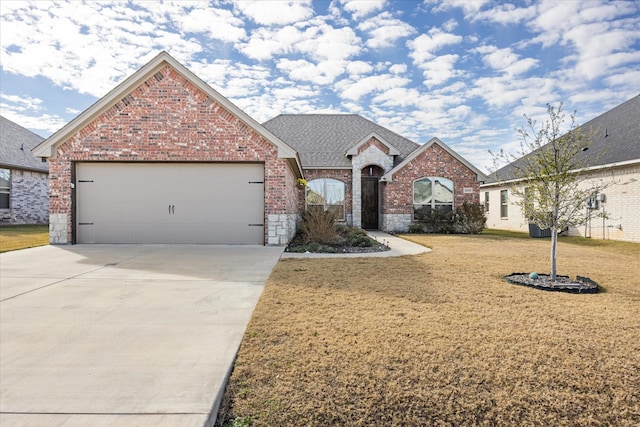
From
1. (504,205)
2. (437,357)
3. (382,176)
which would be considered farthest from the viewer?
(504,205)

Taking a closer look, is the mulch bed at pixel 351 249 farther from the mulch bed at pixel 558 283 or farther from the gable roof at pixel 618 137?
the gable roof at pixel 618 137

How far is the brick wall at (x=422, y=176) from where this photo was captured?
1744 cm

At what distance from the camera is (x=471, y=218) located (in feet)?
54.2

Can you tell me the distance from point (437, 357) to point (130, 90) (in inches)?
442

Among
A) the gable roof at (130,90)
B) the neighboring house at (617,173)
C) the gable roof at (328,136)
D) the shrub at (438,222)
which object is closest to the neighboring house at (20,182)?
the gable roof at (130,90)

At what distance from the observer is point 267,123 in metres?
22.9

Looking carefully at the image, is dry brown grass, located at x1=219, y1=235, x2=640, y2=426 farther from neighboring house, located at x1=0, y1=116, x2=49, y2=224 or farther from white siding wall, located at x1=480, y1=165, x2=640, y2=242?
neighboring house, located at x1=0, y1=116, x2=49, y2=224

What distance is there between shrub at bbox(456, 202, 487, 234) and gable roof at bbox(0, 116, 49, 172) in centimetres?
2288

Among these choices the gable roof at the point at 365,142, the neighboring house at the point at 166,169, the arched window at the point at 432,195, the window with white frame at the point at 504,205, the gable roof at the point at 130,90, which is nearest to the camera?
the gable roof at the point at 130,90

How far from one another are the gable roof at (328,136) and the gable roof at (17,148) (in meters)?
14.2

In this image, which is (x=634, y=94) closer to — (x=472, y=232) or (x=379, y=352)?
(x=472, y=232)

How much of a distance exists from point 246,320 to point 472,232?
14.8 m

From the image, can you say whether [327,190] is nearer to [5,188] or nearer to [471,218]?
[471,218]

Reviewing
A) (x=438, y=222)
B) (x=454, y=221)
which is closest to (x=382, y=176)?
(x=438, y=222)
